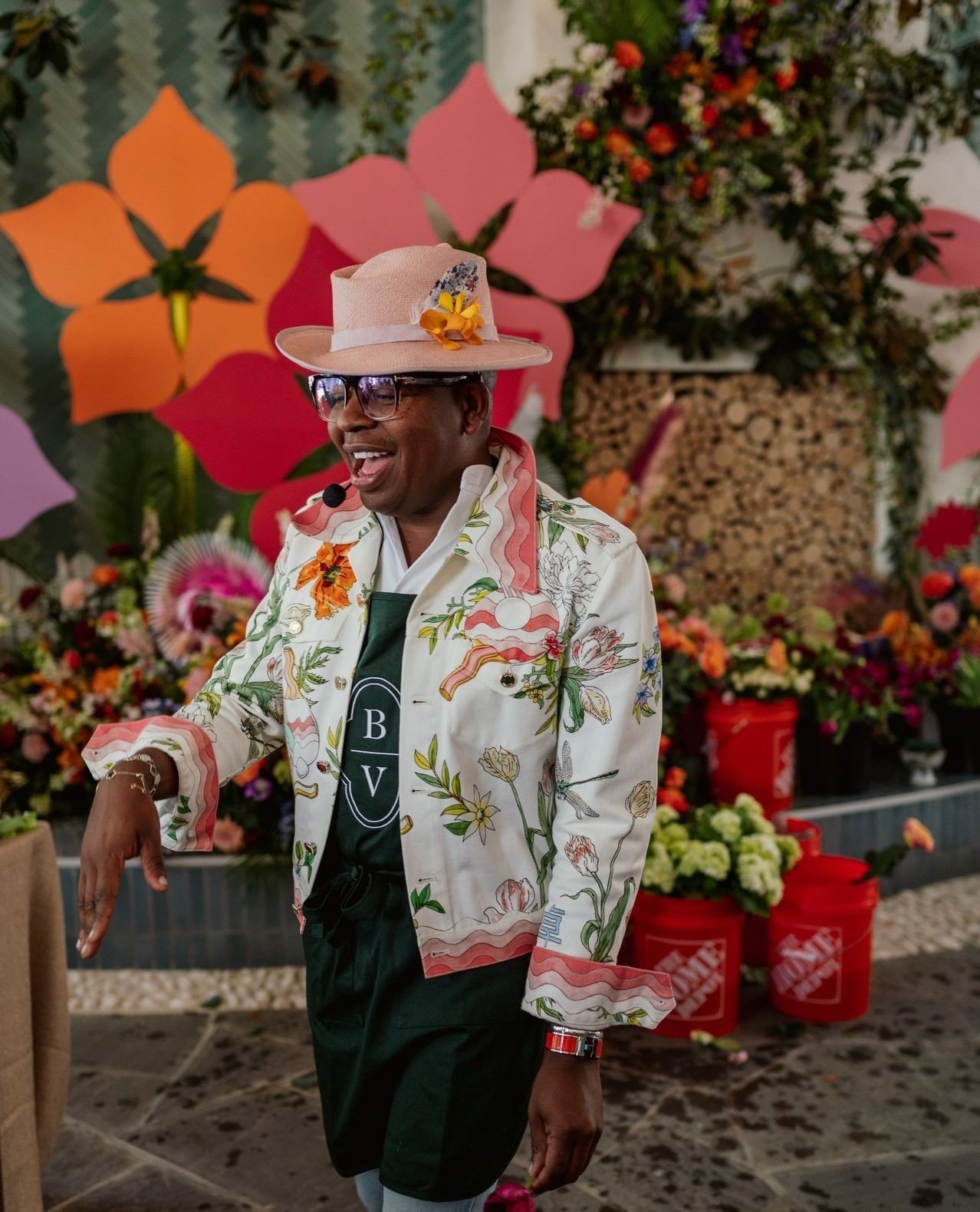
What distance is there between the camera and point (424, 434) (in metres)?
1.35

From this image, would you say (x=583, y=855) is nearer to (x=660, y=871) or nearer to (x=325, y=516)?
(x=325, y=516)

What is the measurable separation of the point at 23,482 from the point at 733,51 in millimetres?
2931

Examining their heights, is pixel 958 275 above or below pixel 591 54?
below

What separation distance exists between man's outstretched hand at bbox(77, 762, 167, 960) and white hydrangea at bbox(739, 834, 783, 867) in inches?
74.1

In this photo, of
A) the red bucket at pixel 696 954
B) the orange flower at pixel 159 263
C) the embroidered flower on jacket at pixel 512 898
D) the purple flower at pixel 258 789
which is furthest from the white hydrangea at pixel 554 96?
the embroidered flower on jacket at pixel 512 898

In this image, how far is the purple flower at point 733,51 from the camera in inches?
157

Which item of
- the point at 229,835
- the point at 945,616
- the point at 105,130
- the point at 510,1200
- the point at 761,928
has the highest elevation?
the point at 105,130

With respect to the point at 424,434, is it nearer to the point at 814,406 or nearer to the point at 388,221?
the point at 388,221

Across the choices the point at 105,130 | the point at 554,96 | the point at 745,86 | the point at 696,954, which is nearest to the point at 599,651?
the point at 696,954

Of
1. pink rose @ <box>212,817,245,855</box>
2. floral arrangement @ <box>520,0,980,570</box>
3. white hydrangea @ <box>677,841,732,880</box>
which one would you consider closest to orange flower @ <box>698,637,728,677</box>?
white hydrangea @ <box>677,841,732,880</box>

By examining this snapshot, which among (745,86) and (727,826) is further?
(745,86)

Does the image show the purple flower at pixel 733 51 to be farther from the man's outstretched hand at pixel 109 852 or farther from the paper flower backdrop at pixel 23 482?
the man's outstretched hand at pixel 109 852

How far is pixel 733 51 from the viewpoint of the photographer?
13.1 feet

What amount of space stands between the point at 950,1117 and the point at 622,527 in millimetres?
1805
